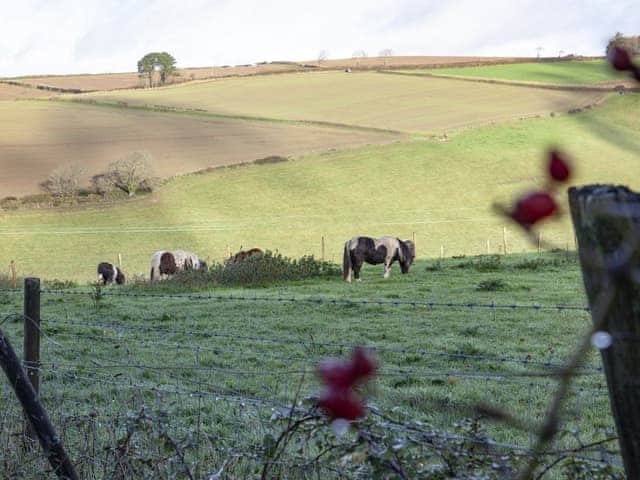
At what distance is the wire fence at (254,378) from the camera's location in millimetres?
4266

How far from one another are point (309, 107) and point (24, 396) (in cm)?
6207

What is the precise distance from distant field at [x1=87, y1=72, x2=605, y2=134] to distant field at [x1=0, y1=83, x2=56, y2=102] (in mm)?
6632

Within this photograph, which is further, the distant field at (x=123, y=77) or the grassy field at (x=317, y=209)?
the distant field at (x=123, y=77)

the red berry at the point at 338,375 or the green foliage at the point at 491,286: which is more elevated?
the red berry at the point at 338,375

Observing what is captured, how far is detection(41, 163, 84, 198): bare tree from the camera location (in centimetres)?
4566

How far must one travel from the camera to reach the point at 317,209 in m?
44.2

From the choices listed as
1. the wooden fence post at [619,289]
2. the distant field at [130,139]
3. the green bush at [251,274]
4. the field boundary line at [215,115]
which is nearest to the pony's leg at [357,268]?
the green bush at [251,274]

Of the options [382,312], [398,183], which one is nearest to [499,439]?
[382,312]

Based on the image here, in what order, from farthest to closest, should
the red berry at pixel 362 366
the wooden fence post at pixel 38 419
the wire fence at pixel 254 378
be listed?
1. the wire fence at pixel 254 378
2. the wooden fence post at pixel 38 419
3. the red berry at pixel 362 366

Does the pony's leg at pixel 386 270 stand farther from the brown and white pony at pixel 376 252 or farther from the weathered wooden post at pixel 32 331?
the weathered wooden post at pixel 32 331

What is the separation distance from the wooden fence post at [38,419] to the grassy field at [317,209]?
1128 inches

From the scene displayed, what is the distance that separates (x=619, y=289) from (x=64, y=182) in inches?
1841

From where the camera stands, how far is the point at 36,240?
38094 millimetres

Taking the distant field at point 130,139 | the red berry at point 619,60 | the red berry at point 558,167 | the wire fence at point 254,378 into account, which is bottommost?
the wire fence at point 254,378
